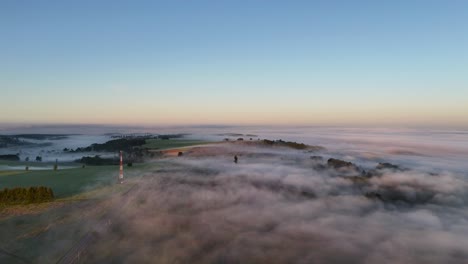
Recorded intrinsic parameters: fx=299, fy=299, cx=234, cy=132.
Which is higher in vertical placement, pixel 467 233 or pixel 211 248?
pixel 211 248

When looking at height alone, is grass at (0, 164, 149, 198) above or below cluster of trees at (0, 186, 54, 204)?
below

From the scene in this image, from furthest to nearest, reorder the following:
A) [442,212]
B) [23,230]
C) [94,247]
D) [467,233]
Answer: [442,212]
[467,233]
[23,230]
[94,247]

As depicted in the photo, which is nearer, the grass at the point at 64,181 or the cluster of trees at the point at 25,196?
the cluster of trees at the point at 25,196

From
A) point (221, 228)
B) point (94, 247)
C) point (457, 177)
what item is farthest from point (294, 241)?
point (457, 177)

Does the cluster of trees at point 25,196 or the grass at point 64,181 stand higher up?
the cluster of trees at point 25,196

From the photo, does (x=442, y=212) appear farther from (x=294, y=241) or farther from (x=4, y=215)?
(x=4, y=215)

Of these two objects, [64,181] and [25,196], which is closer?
[25,196]

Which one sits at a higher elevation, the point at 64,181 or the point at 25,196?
the point at 25,196

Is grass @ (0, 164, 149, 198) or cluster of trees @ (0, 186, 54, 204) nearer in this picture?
cluster of trees @ (0, 186, 54, 204)
